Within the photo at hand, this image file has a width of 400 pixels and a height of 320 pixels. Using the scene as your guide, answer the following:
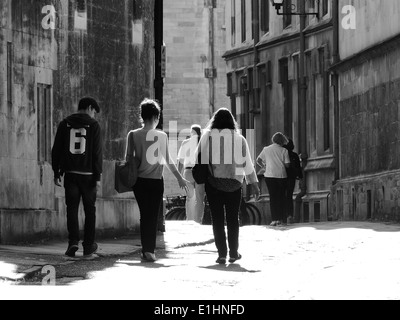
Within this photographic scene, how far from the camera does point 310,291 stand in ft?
42.3

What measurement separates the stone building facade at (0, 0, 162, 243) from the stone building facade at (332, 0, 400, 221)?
7.08 metres

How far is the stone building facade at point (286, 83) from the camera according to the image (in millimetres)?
39906

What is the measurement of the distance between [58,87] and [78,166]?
4.18 m

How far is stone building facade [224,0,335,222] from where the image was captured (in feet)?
131

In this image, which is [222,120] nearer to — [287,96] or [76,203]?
[76,203]

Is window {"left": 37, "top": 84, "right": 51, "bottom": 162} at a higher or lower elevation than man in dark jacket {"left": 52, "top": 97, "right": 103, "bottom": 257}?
higher

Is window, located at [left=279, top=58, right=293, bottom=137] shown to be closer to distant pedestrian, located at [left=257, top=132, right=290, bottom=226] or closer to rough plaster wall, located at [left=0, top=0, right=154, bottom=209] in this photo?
distant pedestrian, located at [left=257, top=132, right=290, bottom=226]

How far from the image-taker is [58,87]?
2258cm

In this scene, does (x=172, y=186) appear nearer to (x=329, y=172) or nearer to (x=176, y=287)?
(x=329, y=172)

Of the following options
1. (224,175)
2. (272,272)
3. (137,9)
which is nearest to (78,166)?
(224,175)

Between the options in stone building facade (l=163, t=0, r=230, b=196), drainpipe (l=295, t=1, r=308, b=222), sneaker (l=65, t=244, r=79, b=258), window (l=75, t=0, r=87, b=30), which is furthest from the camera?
stone building facade (l=163, t=0, r=230, b=196)

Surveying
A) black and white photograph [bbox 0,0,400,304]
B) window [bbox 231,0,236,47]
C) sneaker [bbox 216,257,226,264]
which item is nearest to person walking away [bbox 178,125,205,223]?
black and white photograph [bbox 0,0,400,304]

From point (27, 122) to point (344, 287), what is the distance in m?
9.12

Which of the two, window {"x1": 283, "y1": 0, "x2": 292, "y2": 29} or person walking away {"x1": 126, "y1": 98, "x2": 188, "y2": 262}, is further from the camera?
window {"x1": 283, "y1": 0, "x2": 292, "y2": 29}
